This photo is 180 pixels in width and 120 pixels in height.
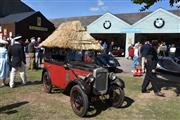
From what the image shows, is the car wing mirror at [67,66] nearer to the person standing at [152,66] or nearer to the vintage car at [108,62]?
the person standing at [152,66]

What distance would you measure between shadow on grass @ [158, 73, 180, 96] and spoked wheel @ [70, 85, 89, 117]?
4.38 metres

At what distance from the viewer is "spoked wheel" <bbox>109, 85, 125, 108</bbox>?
8118mm

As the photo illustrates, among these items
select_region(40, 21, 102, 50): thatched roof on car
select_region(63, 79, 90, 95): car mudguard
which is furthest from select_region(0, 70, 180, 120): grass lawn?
select_region(40, 21, 102, 50): thatched roof on car

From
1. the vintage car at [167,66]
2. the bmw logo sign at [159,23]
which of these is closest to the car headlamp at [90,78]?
the vintage car at [167,66]

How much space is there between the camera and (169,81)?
1335 cm

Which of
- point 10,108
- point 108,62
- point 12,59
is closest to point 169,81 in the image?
point 108,62

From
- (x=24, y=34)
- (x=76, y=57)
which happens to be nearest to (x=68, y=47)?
(x=76, y=57)

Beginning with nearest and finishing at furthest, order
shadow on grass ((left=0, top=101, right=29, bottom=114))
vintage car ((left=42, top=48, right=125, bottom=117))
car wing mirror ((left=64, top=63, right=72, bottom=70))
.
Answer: vintage car ((left=42, top=48, right=125, bottom=117))
shadow on grass ((left=0, top=101, right=29, bottom=114))
car wing mirror ((left=64, top=63, right=72, bottom=70))

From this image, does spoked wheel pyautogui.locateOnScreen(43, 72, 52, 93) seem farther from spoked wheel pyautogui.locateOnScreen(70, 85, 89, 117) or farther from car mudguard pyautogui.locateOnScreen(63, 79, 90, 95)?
spoked wheel pyautogui.locateOnScreen(70, 85, 89, 117)

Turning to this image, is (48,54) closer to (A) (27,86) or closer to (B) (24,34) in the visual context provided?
(A) (27,86)

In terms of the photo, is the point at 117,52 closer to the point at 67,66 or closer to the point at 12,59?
the point at 12,59

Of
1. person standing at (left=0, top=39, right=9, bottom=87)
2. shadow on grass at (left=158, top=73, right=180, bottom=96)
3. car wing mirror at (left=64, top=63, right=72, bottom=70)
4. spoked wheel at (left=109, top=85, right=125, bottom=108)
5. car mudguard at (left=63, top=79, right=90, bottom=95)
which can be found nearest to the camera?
car mudguard at (left=63, top=79, right=90, bottom=95)

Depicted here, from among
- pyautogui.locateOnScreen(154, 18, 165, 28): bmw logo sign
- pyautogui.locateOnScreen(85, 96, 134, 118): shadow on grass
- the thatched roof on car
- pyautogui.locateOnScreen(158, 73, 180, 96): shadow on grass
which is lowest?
pyautogui.locateOnScreen(85, 96, 134, 118): shadow on grass

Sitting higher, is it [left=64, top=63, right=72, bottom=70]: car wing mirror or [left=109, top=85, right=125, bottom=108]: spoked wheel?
[left=64, top=63, right=72, bottom=70]: car wing mirror
